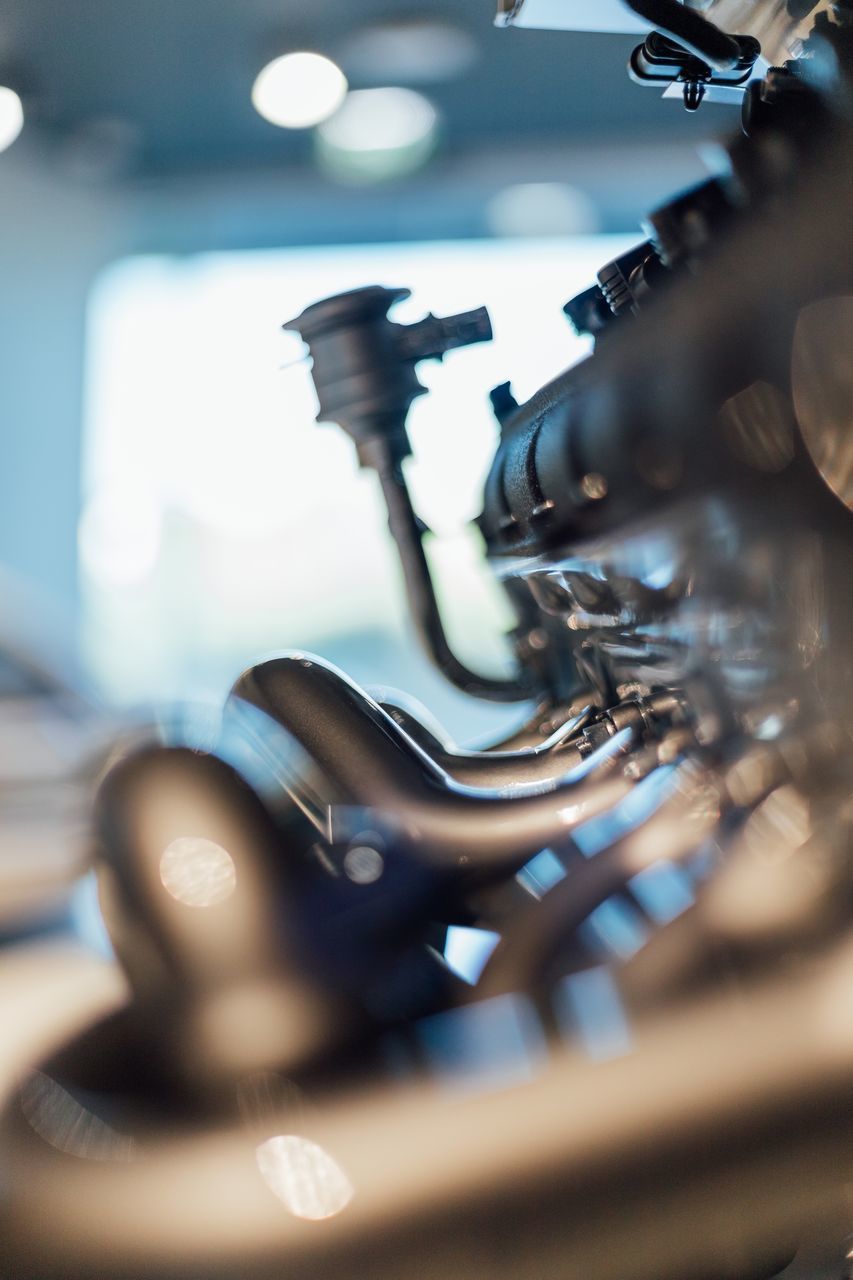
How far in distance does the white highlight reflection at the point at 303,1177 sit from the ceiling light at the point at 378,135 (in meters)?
2.05

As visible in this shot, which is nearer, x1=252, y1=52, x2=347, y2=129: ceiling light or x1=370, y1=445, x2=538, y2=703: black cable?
x1=370, y1=445, x2=538, y2=703: black cable

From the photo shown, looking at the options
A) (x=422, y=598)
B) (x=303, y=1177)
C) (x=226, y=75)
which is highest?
(x=226, y=75)

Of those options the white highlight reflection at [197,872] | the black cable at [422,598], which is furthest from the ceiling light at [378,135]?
the white highlight reflection at [197,872]

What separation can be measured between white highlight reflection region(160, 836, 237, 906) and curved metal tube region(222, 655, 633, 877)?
0.04m

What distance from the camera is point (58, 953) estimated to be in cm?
21

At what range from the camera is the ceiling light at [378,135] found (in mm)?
A: 1989

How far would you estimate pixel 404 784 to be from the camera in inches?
9.0

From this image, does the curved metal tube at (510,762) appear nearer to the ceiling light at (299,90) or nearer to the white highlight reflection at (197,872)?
the white highlight reflection at (197,872)

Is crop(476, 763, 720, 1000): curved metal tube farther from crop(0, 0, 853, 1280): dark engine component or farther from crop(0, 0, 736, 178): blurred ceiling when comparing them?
crop(0, 0, 736, 178): blurred ceiling

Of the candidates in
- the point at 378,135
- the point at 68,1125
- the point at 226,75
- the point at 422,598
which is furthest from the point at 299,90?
the point at 68,1125

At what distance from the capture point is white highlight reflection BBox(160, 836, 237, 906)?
0.18m

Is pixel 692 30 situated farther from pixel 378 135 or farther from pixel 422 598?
pixel 378 135

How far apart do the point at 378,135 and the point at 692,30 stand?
2230 millimetres

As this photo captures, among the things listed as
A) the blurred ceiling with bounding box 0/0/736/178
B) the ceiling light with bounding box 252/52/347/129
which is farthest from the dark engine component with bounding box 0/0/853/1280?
the ceiling light with bounding box 252/52/347/129
